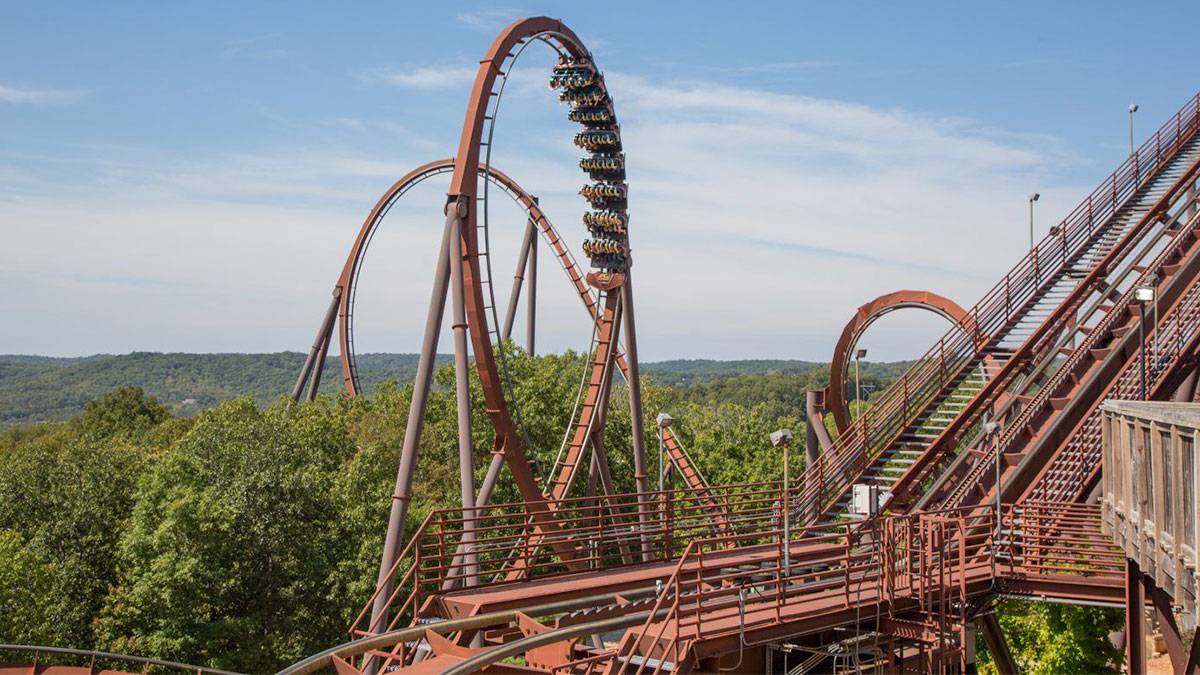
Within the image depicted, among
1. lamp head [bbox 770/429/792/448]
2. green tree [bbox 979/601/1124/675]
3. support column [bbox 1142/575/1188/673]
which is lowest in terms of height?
green tree [bbox 979/601/1124/675]

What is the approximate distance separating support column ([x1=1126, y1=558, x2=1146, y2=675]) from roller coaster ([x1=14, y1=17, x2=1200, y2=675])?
0.07 m

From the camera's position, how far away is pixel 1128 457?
1167 cm

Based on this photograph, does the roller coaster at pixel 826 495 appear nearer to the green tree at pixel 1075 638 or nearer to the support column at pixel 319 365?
the green tree at pixel 1075 638

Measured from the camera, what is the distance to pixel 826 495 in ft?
72.9

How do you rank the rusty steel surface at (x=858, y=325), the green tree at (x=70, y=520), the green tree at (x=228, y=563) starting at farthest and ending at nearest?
the rusty steel surface at (x=858, y=325), the green tree at (x=70, y=520), the green tree at (x=228, y=563)

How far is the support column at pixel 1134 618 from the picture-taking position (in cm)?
1291

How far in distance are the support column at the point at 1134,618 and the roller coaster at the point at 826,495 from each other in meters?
0.07

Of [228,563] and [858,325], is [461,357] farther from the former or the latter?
[858,325]

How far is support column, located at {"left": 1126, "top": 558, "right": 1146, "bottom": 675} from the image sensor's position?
1291cm

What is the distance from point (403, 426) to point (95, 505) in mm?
12571

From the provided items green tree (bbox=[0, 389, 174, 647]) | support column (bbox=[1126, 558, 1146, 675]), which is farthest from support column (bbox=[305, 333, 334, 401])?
Answer: support column (bbox=[1126, 558, 1146, 675])

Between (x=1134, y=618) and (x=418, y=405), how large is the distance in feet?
32.6

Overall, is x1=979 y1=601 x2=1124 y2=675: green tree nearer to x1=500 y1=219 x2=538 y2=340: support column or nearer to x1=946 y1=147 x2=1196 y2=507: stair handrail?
x1=946 y1=147 x2=1196 y2=507: stair handrail

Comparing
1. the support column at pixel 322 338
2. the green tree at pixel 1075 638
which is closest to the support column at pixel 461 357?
the green tree at pixel 1075 638
